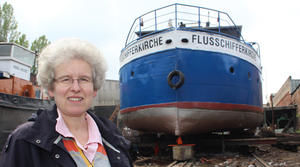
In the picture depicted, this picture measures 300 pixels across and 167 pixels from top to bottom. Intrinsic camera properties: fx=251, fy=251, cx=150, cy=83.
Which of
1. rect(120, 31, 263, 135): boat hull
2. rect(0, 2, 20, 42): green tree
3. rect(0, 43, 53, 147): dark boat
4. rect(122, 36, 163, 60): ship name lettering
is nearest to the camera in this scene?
rect(0, 43, 53, 147): dark boat

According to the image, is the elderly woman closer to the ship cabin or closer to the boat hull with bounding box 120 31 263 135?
the boat hull with bounding box 120 31 263 135

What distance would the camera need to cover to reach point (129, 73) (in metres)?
7.41

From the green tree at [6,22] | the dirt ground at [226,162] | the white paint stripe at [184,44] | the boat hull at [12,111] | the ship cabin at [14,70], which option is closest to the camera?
the dirt ground at [226,162]

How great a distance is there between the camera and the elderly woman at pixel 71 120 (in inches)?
53.6

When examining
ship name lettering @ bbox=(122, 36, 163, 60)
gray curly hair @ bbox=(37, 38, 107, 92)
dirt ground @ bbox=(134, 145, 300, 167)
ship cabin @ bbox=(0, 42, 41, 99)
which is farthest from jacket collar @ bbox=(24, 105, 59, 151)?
ship cabin @ bbox=(0, 42, 41, 99)

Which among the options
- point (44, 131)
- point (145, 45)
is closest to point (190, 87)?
point (145, 45)

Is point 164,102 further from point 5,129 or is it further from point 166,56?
point 5,129

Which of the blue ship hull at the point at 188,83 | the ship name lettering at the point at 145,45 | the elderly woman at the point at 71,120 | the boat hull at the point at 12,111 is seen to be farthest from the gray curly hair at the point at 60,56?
the ship name lettering at the point at 145,45

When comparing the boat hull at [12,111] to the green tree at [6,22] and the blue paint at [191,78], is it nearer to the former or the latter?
the blue paint at [191,78]

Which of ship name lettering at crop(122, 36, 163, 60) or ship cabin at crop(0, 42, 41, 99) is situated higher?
ship name lettering at crop(122, 36, 163, 60)

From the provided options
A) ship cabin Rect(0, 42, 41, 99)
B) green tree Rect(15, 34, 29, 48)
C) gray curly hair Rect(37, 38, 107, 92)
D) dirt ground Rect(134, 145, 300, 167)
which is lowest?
dirt ground Rect(134, 145, 300, 167)

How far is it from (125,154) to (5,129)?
202 inches

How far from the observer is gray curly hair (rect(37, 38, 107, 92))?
1595mm

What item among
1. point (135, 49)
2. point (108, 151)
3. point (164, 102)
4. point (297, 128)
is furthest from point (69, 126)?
point (297, 128)
